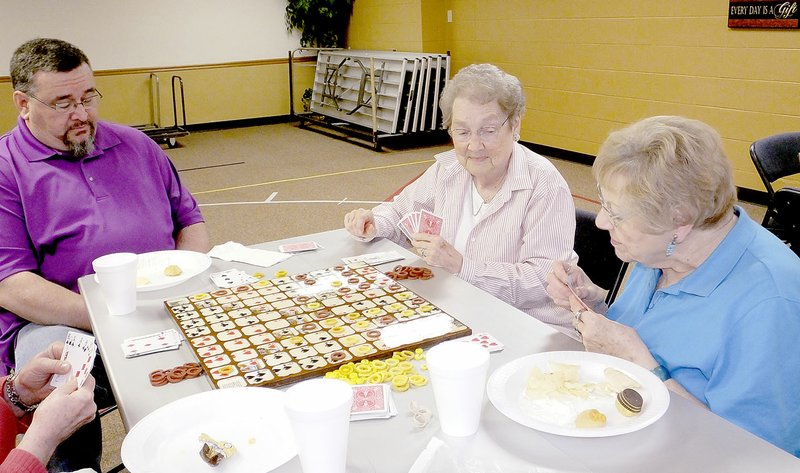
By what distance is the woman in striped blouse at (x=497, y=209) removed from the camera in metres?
2.16

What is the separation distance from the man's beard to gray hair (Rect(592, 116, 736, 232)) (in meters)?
1.90

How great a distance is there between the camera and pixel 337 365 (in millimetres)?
1554

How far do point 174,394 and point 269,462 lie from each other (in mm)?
369

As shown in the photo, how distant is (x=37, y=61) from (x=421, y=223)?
4.83 ft

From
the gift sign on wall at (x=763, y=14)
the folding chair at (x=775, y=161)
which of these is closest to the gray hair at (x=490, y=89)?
the folding chair at (x=775, y=161)

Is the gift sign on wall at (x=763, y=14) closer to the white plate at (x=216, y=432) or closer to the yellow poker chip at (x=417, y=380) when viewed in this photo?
the yellow poker chip at (x=417, y=380)

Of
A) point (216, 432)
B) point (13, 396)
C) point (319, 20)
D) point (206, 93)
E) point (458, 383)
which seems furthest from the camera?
point (319, 20)

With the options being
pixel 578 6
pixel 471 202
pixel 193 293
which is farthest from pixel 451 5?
pixel 193 293

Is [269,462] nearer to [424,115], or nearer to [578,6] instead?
[578,6]

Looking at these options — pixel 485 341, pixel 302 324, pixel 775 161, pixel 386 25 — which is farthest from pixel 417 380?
pixel 386 25

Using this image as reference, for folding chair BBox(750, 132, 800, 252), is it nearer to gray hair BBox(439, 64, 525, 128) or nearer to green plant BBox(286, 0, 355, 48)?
gray hair BBox(439, 64, 525, 128)

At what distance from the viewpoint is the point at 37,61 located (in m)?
2.45

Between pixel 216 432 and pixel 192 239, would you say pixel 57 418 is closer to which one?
pixel 216 432

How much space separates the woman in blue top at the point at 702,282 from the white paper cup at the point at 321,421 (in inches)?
28.5
